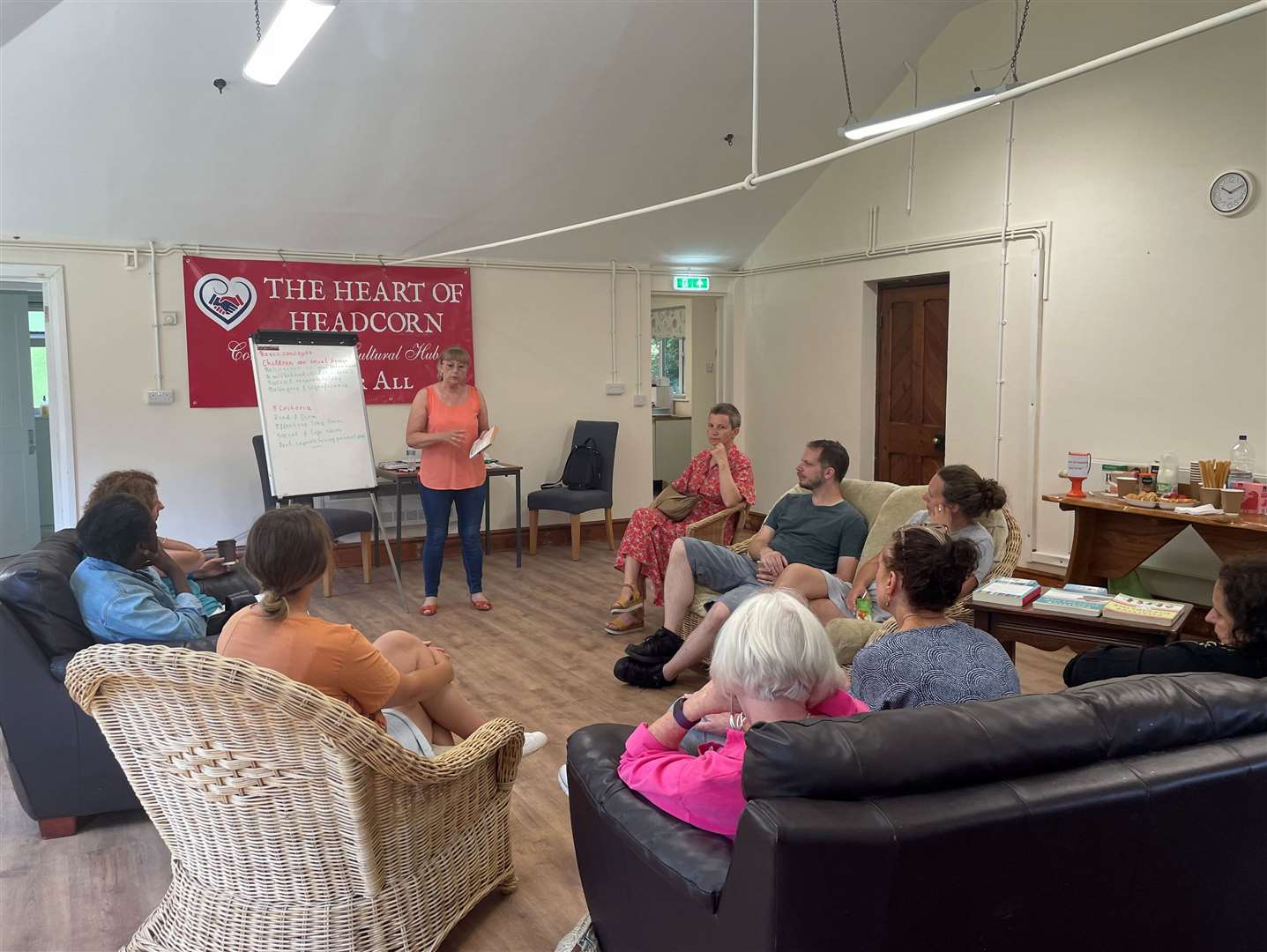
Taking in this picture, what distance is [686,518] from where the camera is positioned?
16.5ft

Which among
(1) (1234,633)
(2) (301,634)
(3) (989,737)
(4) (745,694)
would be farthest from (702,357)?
(3) (989,737)

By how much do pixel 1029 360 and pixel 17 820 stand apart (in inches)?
211

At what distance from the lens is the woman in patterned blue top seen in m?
2.19

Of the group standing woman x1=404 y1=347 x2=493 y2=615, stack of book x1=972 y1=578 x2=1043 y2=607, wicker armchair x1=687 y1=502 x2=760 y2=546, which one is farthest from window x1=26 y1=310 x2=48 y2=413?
stack of book x1=972 y1=578 x2=1043 y2=607

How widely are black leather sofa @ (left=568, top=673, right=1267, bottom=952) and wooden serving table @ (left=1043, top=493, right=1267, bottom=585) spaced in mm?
2995

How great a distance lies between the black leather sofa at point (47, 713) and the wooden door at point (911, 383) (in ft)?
16.6

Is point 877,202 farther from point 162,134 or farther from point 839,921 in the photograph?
point 839,921

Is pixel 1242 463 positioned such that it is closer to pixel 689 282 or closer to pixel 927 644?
pixel 927 644

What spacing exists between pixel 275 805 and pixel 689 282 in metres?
6.59

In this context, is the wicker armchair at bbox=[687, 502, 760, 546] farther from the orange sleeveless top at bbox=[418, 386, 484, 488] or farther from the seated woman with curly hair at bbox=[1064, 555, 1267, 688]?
the seated woman with curly hair at bbox=[1064, 555, 1267, 688]

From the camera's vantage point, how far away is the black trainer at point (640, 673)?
161 inches

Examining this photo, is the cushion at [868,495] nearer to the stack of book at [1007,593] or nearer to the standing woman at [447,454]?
the stack of book at [1007,593]

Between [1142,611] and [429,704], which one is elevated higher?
[1142,611]

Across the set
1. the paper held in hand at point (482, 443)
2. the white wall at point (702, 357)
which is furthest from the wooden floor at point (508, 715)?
the white wall at point (702, 357)
